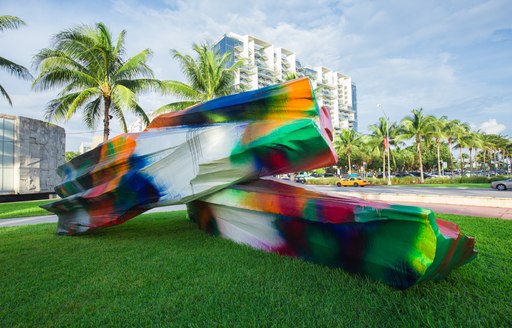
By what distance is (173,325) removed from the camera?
2.55 meters

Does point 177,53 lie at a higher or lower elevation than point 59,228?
higher

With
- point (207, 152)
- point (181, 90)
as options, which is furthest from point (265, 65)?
point (207, 152)

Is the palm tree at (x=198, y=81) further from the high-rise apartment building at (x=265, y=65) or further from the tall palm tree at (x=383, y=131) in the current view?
the high-rise apartment building at (x=265, y=65)

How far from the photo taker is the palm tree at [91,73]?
13039 mm

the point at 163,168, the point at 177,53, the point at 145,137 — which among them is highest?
the point at 177,53

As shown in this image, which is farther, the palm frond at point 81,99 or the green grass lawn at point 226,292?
the palm frond at point 81,99

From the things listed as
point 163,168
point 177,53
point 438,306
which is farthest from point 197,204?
point 177,53

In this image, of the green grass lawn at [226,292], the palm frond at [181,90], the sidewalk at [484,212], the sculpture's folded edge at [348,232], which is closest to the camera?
the green grass lawn at [226,292]

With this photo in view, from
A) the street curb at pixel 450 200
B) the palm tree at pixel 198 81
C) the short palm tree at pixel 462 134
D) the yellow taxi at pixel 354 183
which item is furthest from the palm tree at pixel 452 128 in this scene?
the palm tree at pixel 198 81

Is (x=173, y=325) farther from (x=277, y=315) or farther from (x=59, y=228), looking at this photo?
(x=59, y=228)

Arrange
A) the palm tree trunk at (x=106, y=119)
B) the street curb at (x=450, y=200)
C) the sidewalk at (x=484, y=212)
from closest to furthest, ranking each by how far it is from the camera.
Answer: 1. the sidewalk at (x=484, y=212)
2. the street curb at (x=450, y=200)
3. the palm tree trunk at (x=106, y=119)

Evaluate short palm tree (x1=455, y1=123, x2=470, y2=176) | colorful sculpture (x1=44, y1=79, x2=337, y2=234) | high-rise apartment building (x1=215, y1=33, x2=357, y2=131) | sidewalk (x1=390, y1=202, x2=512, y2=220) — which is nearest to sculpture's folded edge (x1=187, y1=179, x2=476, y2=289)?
colorful sculpture (x1=44, y1=79, x2=337, y2=234)

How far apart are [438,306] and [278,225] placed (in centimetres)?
226

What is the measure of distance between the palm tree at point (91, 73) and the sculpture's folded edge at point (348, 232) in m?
10.3
